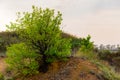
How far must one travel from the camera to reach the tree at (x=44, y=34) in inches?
1170

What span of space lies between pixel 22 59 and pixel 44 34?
98.3 inches

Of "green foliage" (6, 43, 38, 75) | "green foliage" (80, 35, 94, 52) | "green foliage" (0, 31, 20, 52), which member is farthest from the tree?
"green foliage" (0, 31, 20, 52)

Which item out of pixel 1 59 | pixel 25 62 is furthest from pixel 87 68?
pixel 1 59

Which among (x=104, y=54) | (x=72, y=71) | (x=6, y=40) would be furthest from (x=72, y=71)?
(x=104, y=54)

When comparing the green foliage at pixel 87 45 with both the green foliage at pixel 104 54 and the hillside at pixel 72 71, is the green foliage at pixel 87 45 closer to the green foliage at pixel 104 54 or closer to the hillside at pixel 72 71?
the hillside at pixel 72 71

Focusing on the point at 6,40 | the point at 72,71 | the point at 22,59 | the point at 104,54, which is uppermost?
the point at 6,40

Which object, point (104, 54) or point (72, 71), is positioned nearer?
point (72, 71)

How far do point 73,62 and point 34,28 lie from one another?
3.77 m

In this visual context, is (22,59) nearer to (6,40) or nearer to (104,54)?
(6,40)

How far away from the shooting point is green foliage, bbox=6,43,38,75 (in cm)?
2959

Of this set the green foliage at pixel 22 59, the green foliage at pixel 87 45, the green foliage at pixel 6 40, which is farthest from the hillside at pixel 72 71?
the green foliage at pixel 6 40

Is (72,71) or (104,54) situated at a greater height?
(104,54)

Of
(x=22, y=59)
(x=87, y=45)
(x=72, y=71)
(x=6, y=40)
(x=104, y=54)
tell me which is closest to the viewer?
(x=72, y=71)

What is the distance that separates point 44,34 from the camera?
97.2 ft
